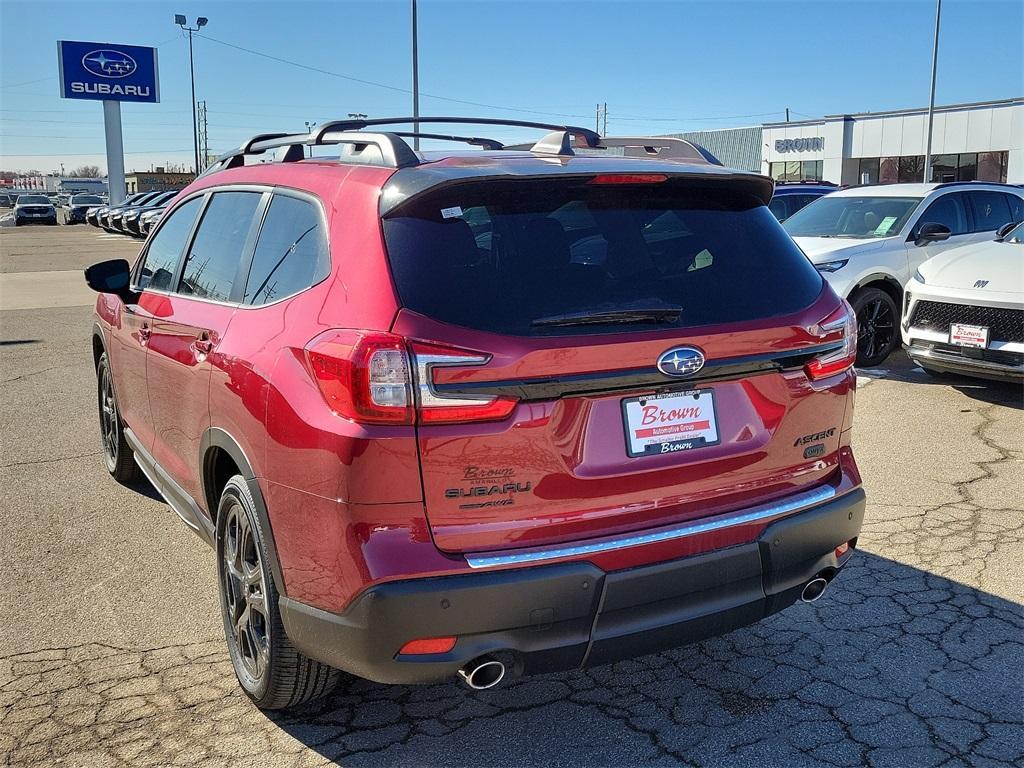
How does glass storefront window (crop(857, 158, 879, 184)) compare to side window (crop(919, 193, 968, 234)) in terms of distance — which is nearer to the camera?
side window (crop(919, 193, 968, 234))

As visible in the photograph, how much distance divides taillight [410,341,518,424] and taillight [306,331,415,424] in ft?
0.10

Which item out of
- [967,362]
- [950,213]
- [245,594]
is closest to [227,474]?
[245,594]

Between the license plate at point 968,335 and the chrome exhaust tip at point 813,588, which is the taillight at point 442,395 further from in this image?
the license plate at point 968,335

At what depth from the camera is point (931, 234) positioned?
9.44 metres

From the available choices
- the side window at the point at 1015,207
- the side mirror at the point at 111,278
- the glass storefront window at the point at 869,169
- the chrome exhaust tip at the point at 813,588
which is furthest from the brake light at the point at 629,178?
the glass storefront window at the point at 869,169

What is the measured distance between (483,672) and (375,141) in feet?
5.41

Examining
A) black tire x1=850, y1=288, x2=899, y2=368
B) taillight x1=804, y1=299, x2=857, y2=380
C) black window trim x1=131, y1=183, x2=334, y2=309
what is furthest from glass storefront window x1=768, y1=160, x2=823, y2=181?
taillight x1=804, y1=299, x2=857, y2=380

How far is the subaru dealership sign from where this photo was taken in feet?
172

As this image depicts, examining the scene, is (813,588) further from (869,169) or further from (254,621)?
(869,169)

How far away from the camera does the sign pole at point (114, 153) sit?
50938mm

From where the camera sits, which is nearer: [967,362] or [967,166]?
[967,362]

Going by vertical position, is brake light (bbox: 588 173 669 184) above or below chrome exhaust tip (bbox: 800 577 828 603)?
above

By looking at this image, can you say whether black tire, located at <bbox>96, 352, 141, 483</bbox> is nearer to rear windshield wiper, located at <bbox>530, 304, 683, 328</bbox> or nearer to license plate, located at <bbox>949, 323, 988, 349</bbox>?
rear windshield wiper, located at <bbox>530, 304, 683, 328</bbox>

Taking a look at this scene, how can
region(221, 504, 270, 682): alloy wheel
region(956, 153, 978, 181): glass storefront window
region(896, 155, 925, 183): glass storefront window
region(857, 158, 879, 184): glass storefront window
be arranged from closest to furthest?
region(221, 504, 270, 682): alloy wheel
region(956, 153, 978, 181): glass storefront window
region(896, 155, 925, 183): glass storefront window
region(857, 158, 879, 184): glass storefront window
